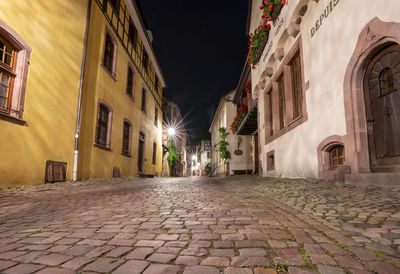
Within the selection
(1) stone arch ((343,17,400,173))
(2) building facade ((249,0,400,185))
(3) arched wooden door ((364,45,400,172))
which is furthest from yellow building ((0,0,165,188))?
(3) arched wooden door ((364,45,400,172))

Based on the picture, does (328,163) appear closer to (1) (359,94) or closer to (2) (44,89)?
(1) (359,94)

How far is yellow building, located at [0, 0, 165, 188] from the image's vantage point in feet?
19.4

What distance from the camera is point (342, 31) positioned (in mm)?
5250

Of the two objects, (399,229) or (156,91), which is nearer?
(399,229)

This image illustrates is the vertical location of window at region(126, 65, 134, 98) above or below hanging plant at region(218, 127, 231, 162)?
above

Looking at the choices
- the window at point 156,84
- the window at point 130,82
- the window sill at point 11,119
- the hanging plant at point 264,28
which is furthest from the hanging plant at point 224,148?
the window sill at point 11,119

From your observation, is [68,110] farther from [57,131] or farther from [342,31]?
[342,31]

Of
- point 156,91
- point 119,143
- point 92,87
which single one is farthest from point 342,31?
point 156,91

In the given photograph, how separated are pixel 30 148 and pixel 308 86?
7.36 metres

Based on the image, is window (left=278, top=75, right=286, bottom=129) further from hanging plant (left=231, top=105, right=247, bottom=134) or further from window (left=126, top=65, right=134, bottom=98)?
window (left=126, top=65, right=134, bottom=98)

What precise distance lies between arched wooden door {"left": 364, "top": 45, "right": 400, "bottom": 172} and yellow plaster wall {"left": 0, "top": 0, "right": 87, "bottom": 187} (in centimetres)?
757

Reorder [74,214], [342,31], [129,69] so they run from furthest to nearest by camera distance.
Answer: [129,69] → [342,31] → [74,214]

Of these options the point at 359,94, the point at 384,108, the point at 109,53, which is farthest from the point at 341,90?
the point at 109,53

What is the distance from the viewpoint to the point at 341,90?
525 cm
